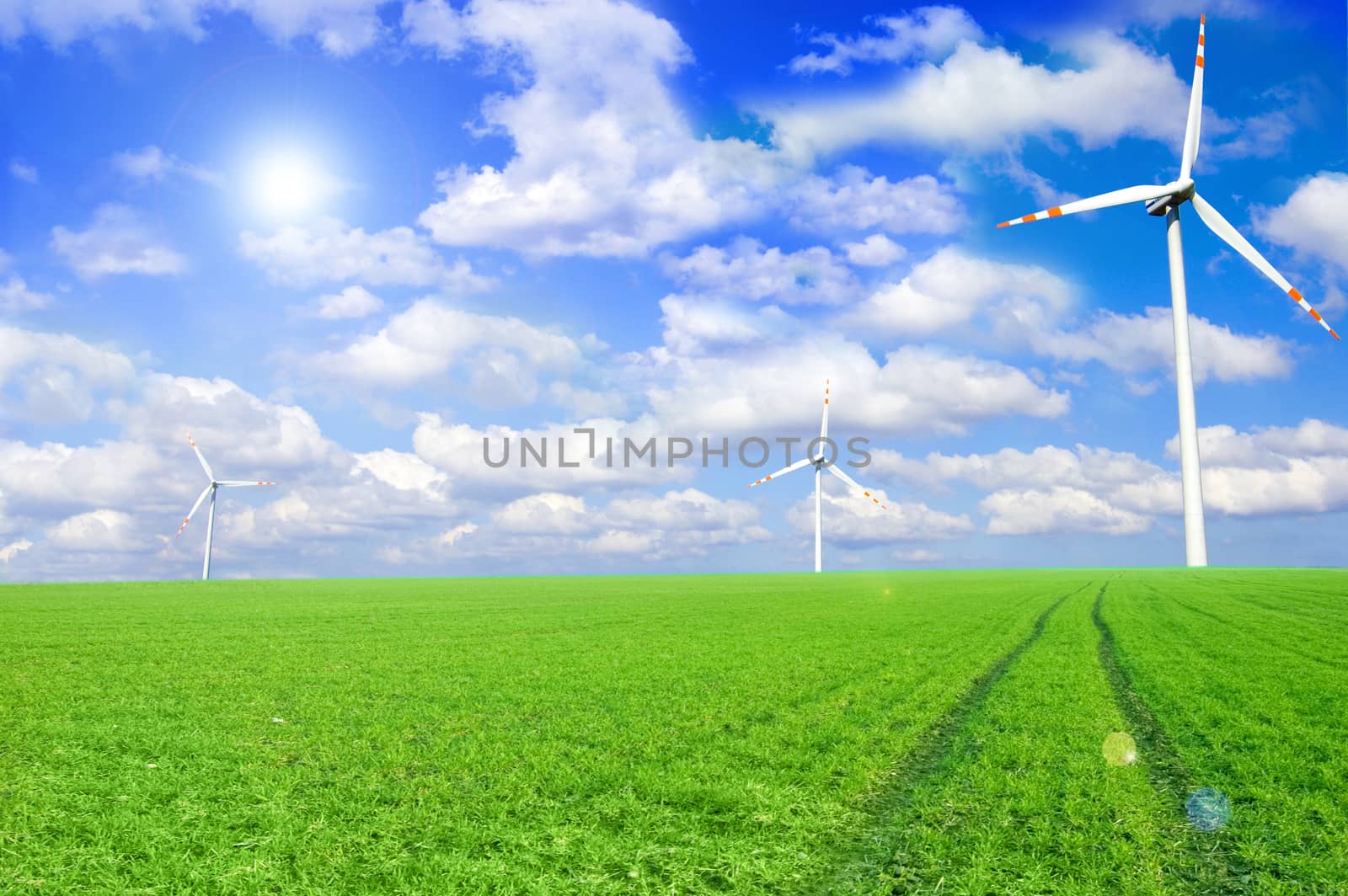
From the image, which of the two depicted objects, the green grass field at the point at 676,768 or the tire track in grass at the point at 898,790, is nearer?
the tire track in grass at the point at 898,790

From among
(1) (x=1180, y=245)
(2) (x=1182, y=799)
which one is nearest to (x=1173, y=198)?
(1) (x=1180, y=245)

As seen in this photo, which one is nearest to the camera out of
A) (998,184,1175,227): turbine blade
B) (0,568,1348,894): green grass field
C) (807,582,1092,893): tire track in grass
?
(807,582,1092,893): tire track in grass

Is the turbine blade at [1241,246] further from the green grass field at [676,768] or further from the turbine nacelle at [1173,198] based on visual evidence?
the green grass field at [676,768]

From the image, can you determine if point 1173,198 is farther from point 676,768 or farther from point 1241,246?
point 676,768

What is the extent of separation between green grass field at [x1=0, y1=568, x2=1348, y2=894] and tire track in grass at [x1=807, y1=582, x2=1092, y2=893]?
0.05 metres

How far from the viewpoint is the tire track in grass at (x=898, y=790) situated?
891 centimetres

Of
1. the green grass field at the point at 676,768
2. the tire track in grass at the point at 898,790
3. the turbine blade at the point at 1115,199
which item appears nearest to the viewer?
the tire track in grass at the point at 898,790

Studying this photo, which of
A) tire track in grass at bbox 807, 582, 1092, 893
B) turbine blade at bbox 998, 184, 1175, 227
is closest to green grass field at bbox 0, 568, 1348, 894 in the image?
tire track in grass at bbox 807, 582, 1092, 893

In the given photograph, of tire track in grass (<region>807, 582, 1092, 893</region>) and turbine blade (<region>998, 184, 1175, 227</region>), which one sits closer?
tire track in grass (<region>807, 582, 1092, 893</region>)

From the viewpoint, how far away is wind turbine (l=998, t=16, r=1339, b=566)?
80125 mm

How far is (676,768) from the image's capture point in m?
12.8

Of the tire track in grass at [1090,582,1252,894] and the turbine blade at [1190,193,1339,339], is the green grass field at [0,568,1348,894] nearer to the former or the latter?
the tire track in grass at [1090,582,1252,894]

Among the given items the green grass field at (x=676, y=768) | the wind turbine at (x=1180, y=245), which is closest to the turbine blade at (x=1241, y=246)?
the wind turbine at (x=1180, y=245)

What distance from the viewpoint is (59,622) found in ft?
132
